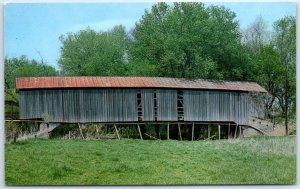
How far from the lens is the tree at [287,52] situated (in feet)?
42.7

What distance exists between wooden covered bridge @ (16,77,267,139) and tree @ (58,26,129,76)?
0.26 m

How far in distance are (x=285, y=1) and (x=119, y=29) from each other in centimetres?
333

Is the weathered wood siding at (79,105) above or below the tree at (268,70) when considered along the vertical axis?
below

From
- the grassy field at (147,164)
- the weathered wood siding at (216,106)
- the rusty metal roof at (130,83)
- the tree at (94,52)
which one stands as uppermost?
the tree at (94,52)

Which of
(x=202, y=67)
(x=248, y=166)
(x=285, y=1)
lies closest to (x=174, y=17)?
(x=202, y=67)

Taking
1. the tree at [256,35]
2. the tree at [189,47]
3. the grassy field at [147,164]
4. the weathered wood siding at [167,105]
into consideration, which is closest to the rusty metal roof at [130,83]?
the tree at [189,47]

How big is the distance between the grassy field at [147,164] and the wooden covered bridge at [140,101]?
1.02 meters

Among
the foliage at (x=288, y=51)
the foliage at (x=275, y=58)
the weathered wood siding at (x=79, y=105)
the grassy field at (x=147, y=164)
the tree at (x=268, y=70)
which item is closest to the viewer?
the grassy field at (x=147, y=164)

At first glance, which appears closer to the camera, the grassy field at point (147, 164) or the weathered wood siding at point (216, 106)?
the grassy field at point (147, 164)

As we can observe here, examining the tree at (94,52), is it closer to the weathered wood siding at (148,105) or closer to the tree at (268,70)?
the weathered wood siding at (148,105)

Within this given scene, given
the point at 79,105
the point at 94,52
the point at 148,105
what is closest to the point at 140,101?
the point at 148,105

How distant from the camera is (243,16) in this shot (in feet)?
43.0

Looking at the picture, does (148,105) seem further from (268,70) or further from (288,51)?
(288,51)

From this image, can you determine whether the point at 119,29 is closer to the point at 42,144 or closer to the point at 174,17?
the point at 174,17
